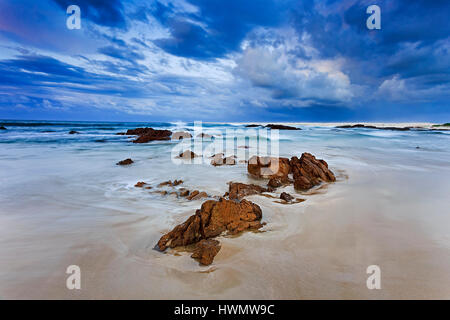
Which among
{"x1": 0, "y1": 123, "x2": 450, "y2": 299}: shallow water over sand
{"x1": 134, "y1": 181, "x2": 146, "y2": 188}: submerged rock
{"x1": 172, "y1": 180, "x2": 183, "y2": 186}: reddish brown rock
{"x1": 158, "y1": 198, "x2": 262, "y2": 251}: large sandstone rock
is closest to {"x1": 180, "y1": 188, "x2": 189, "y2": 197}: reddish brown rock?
{"x1": 0, "y1": 123, "x2": 450, "y2": 299}: shallow water over sand

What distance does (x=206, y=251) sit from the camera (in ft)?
7.34

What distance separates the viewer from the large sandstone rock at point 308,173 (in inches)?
189

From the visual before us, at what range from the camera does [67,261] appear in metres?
2.31

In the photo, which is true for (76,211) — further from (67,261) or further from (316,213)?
(316,213)

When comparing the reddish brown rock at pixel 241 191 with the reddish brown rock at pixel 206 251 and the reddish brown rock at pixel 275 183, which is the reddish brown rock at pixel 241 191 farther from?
the reddish brown rock at pixel 206 251

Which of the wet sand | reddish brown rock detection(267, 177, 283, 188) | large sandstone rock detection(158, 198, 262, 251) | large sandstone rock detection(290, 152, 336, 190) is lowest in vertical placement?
the wet sand

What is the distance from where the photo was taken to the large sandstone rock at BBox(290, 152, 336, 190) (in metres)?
4.81

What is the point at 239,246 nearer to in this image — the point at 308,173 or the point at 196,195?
the point at 196,195

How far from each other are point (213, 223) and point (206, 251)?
0.59 metres

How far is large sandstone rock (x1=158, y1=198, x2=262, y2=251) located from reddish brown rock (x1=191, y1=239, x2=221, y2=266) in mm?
230

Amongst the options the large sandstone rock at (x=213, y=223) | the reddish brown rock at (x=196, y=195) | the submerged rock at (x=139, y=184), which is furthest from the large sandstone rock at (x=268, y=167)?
the submerged rock at (x=139, y=184)

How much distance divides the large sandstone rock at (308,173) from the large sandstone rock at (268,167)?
0.97 feet

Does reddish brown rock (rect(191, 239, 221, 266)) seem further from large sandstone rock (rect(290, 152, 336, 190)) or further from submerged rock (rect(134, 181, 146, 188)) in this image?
submerged rock (rect(134, 181, 146, 188))

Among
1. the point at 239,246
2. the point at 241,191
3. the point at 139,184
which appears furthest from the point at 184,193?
the point at 239,246
